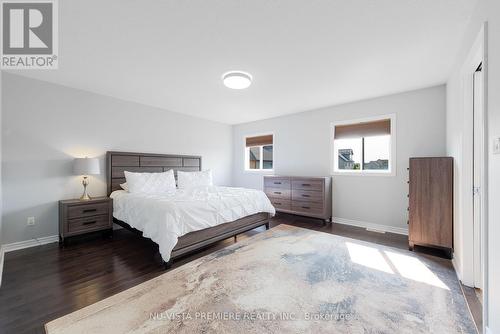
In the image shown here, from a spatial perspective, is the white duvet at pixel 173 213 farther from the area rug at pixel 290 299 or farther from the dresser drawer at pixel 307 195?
the dresser drawer at pixel 307 195

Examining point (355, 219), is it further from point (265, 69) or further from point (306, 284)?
point (265, 69)

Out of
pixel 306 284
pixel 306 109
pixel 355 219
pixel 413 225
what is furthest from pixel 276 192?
pixel 306 284

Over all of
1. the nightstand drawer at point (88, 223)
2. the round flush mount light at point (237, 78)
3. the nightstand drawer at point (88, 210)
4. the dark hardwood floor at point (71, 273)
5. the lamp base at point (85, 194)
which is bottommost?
the dark hardwood floor at point (71, 273)

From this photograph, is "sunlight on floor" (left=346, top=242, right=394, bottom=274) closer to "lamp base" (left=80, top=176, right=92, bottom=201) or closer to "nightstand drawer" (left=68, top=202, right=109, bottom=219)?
"nightstand drawer" (left=68, top=202, right=109, bottom=219)

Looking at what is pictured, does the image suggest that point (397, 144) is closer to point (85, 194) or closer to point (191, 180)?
point (191, 180)

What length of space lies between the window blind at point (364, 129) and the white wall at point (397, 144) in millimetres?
160

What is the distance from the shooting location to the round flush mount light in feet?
9.04

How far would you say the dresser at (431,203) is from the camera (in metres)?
2.53

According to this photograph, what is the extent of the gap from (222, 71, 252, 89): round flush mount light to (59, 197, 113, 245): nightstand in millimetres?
2591

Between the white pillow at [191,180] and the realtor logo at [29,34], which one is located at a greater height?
the realtor logo at [29,34]

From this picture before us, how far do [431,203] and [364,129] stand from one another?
1.75m

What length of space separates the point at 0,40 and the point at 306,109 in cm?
449

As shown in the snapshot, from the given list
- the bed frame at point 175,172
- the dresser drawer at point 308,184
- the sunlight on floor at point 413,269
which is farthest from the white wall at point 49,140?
the sunlight on floor at point 413,269

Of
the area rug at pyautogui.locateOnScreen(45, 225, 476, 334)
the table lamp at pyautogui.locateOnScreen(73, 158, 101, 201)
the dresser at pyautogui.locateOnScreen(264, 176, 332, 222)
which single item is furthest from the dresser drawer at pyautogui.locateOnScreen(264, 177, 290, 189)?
the table lamp at pyautogui.locateOnScreen(73, 158, 101, 201)
